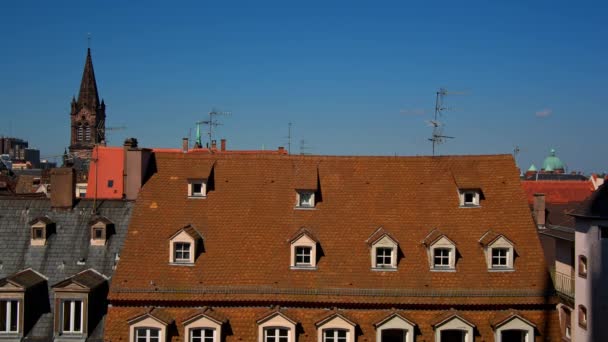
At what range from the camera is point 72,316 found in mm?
31688

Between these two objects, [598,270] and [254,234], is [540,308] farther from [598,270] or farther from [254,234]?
[254,234]

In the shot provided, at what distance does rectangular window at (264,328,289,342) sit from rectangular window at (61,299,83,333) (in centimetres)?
940

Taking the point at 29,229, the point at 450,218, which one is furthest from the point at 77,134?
the point at 450,218

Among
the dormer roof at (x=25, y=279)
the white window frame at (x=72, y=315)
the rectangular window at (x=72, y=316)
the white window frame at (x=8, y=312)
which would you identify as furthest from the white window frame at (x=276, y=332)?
the white window frame at (x=8, y=312)

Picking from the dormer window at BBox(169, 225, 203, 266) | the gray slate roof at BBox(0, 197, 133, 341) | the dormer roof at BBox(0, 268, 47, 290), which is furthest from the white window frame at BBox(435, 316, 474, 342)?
the dormer roof at BBox(0, 268, 47, 290)

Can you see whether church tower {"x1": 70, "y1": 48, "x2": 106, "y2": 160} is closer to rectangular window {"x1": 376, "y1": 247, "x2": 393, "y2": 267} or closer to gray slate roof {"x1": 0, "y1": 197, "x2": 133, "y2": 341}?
gray slate roof {"x1": 0, "y1": 197, "x2": 133, "y2": 341}

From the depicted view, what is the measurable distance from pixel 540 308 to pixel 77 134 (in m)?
135

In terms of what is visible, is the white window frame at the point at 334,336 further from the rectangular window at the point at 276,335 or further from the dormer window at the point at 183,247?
the dormer window at the point at 183,247

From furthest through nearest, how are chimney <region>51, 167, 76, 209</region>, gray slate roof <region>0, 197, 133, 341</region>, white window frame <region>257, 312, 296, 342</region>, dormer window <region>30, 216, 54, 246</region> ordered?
chimney <region>51, 167, 76, 209</region> → dormer window <region>30, 216, 54, 246</region> → gray slate roof <region>0, 197, 133, 341</region> → white window frame <region>257, 312, 296, 342</region>

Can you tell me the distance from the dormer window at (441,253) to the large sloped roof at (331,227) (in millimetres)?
431

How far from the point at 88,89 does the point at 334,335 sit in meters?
132

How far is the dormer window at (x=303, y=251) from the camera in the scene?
32.0m

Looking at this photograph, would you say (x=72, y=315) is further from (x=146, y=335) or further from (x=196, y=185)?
(x=196, y=185)

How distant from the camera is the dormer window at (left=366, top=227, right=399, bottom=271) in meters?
32.1
